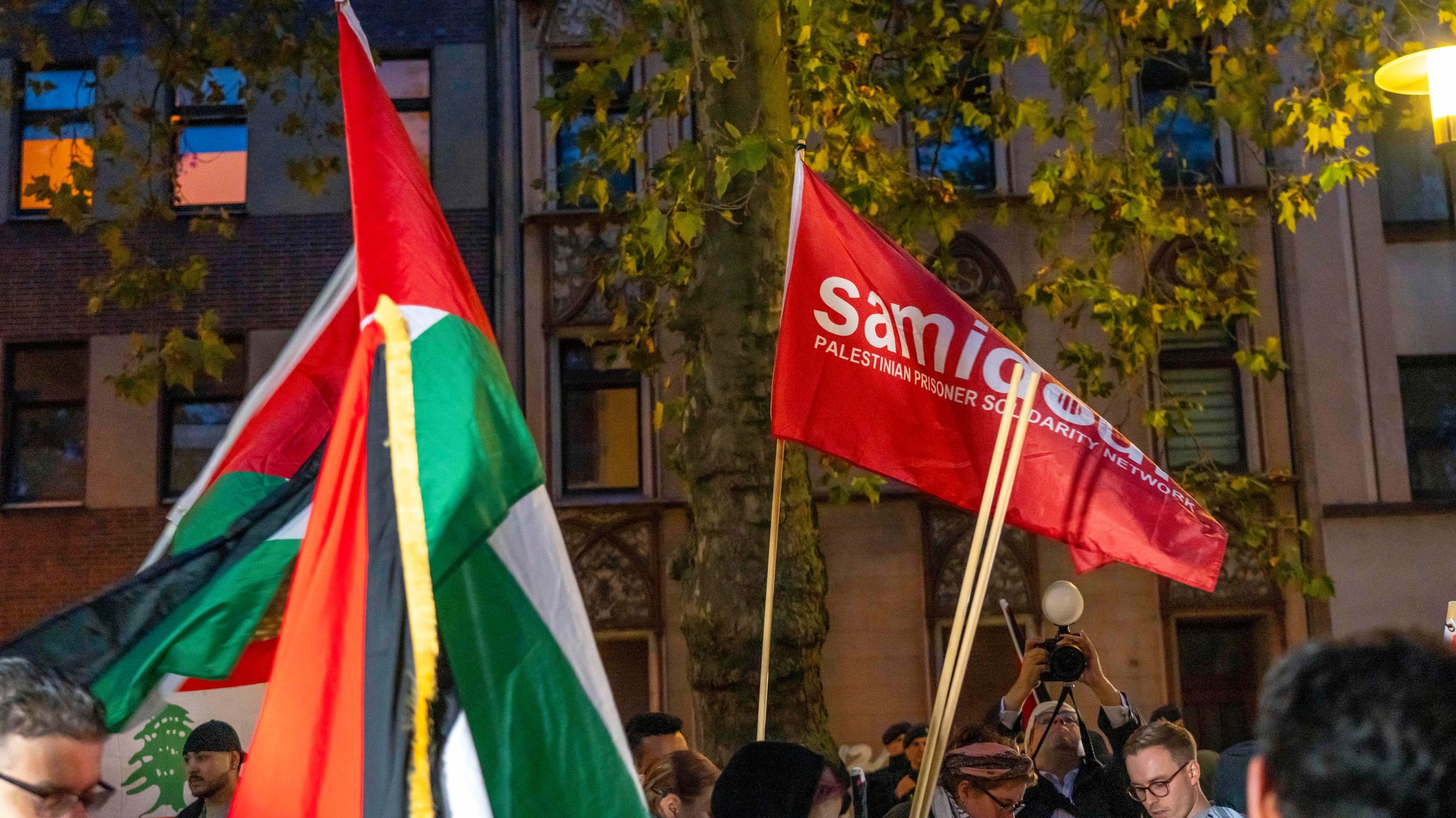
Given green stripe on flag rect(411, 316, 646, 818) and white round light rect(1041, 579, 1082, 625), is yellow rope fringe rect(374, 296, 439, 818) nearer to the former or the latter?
green stripe on flag rect(411, 316, 646, 818)

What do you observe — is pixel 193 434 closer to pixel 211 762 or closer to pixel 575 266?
pixel 575 266

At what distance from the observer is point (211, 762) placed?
19.7ft

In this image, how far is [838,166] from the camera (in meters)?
9.85

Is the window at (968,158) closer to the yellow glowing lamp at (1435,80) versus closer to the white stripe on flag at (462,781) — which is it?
the yellow glowing lamp at (1435,80)

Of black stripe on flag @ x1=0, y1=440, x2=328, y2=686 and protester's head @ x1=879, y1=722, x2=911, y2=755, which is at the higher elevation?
black stripe on flag @ x1=0, y1=440, x2=328, y2=686

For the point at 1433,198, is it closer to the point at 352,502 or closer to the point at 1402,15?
the point at 1402,15

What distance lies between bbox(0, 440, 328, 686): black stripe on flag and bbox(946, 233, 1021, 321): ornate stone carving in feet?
39.4

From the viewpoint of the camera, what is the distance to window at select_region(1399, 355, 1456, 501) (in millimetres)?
14914

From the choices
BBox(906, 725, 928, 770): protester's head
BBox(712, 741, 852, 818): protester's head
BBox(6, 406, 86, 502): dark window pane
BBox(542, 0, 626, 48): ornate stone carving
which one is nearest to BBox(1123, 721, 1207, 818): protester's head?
BBox(712, 741, 852, 818): protester's head

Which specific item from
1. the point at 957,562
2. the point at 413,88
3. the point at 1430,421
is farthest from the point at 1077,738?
the point at 413,88

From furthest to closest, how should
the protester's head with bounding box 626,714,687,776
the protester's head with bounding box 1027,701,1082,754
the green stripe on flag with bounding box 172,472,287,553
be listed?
the protester's head with bounding box 626,714,687,776 < the protester's head with bounding box 1027,701,1082,754 < the green stripe on flag with bounding box 172,472,287,553

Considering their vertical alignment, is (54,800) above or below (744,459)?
below

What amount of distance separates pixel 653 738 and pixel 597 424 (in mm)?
8681

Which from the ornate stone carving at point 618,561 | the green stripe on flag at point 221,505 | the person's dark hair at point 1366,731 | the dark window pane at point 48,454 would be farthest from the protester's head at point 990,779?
the dark window pane at point 48,454
